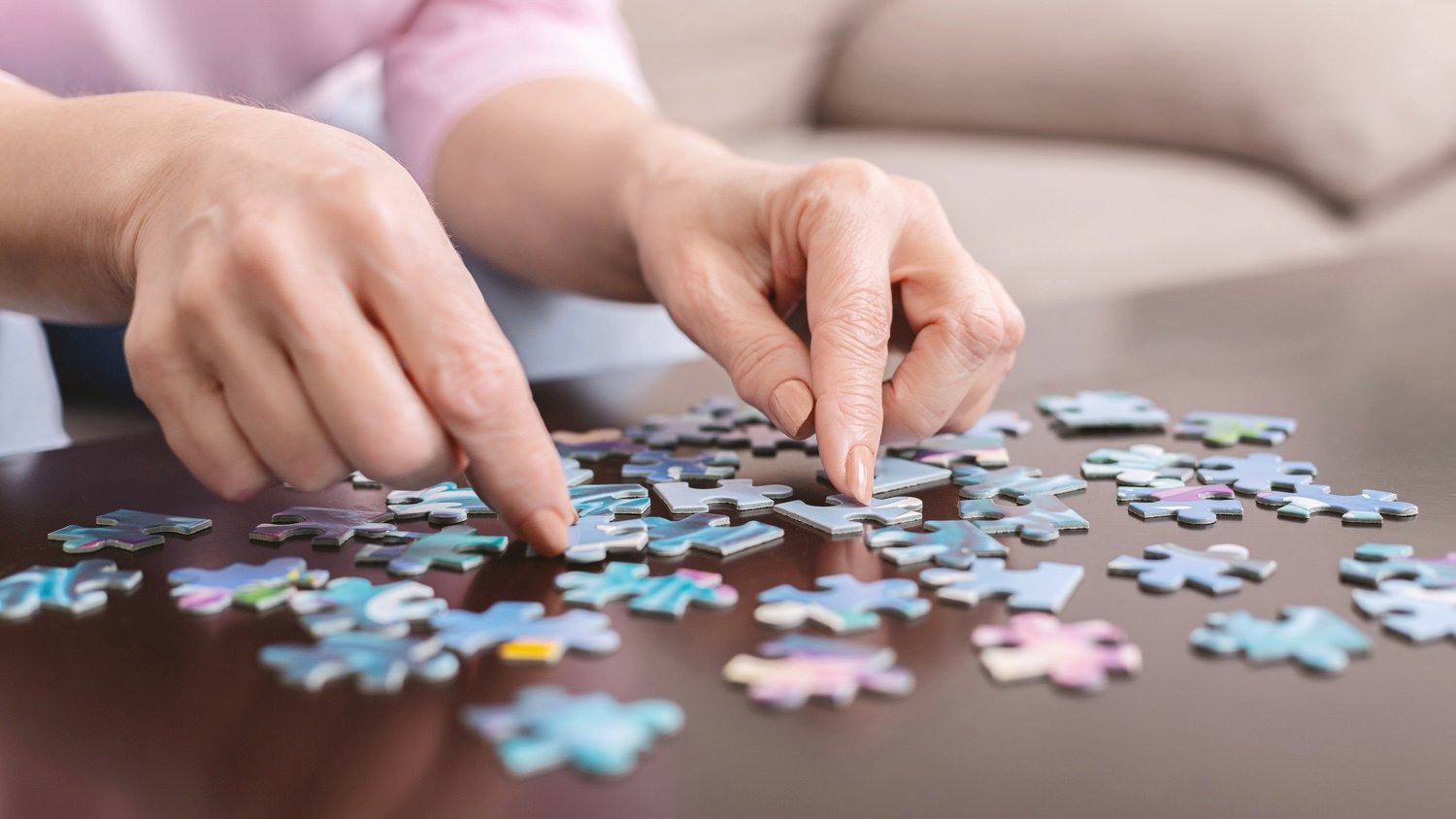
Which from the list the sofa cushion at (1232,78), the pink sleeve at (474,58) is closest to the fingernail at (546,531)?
the pink sleeve at (474,58)

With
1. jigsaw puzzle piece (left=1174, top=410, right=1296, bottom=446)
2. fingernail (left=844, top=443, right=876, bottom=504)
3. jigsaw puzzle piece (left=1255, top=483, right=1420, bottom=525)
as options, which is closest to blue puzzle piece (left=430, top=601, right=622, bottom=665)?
fingernail (left=844, top=443, right=876, bottom=504)

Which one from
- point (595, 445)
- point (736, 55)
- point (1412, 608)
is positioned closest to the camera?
point (1412, 608)

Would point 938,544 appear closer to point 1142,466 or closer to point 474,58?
point 1142,466

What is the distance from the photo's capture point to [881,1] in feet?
11.0

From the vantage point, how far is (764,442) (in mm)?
1014

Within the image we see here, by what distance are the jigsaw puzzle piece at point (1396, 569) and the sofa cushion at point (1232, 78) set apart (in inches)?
85.9

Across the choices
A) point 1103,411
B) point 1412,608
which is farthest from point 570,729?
point 1103,411

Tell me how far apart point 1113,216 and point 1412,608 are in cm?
200

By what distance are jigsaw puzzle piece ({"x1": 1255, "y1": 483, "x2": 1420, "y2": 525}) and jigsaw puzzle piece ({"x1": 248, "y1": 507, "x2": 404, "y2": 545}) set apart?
0.56 metres

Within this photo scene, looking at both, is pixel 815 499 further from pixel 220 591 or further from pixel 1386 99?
pixel 1386 99

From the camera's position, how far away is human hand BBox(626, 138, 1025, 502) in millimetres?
899

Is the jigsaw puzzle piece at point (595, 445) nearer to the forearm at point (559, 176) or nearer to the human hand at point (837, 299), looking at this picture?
the human hand at point (837, 299)

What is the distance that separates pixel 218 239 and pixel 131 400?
2.30ft

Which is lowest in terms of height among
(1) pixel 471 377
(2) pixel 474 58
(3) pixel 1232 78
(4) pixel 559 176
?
(1) pixel 471 377
